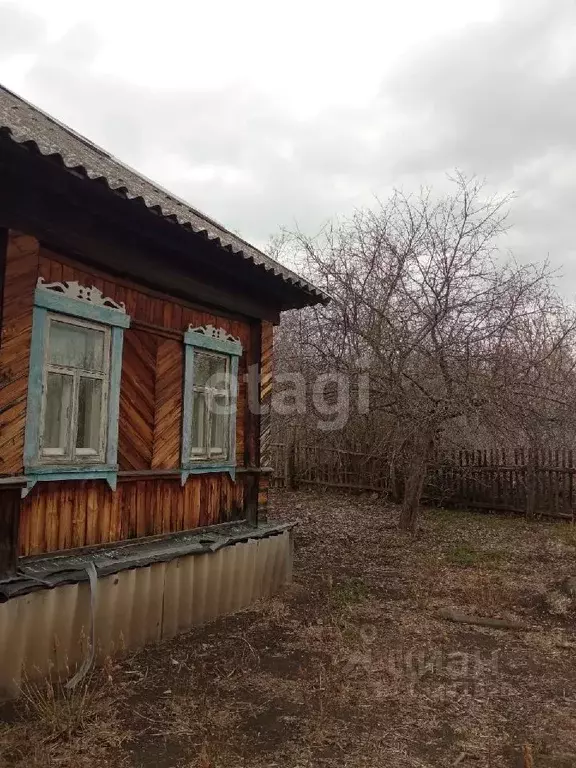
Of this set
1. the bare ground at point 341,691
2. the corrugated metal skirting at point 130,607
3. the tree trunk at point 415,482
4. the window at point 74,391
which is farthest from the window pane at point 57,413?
the tree trunk at point 415,482

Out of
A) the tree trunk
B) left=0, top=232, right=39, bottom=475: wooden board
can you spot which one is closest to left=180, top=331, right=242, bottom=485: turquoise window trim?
left=0, top=232, right=39, bottom=475: wooden board

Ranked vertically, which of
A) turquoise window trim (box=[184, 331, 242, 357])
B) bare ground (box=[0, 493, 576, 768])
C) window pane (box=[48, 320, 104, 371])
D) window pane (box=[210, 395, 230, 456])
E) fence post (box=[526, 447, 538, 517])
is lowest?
bare ground (box=[0, 493, 576, 768])

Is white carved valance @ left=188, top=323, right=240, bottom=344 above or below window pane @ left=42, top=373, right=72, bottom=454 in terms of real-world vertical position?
above

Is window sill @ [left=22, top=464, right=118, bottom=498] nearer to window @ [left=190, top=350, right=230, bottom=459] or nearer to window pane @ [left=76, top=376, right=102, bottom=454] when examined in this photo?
window pane @ [left=76, top=376, right=102, bottom=454]

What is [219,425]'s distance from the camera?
6680mm

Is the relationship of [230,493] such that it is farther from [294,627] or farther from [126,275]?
[126,275]

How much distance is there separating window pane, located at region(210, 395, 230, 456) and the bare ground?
1.77 m

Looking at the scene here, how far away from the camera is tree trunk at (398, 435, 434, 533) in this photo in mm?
10383

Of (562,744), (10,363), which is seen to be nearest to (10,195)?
(10,363)

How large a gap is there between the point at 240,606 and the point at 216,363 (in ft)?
8.58

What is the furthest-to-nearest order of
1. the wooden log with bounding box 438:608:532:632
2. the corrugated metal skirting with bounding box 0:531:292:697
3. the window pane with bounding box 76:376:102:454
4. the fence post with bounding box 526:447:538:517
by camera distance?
the fence post with bounding box 526:447:538:517 → the wooden log with bounding box 438:608:532:632 → the window pane with bounding box 76:376:102:454 → the corrugated metal skirting with bounding box 0:531:292:697

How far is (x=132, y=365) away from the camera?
548 cm

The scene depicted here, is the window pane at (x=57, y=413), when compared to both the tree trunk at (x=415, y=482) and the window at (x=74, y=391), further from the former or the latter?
the tree trunk at (x=415, y=482)

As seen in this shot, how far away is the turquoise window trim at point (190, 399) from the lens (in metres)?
6.05
